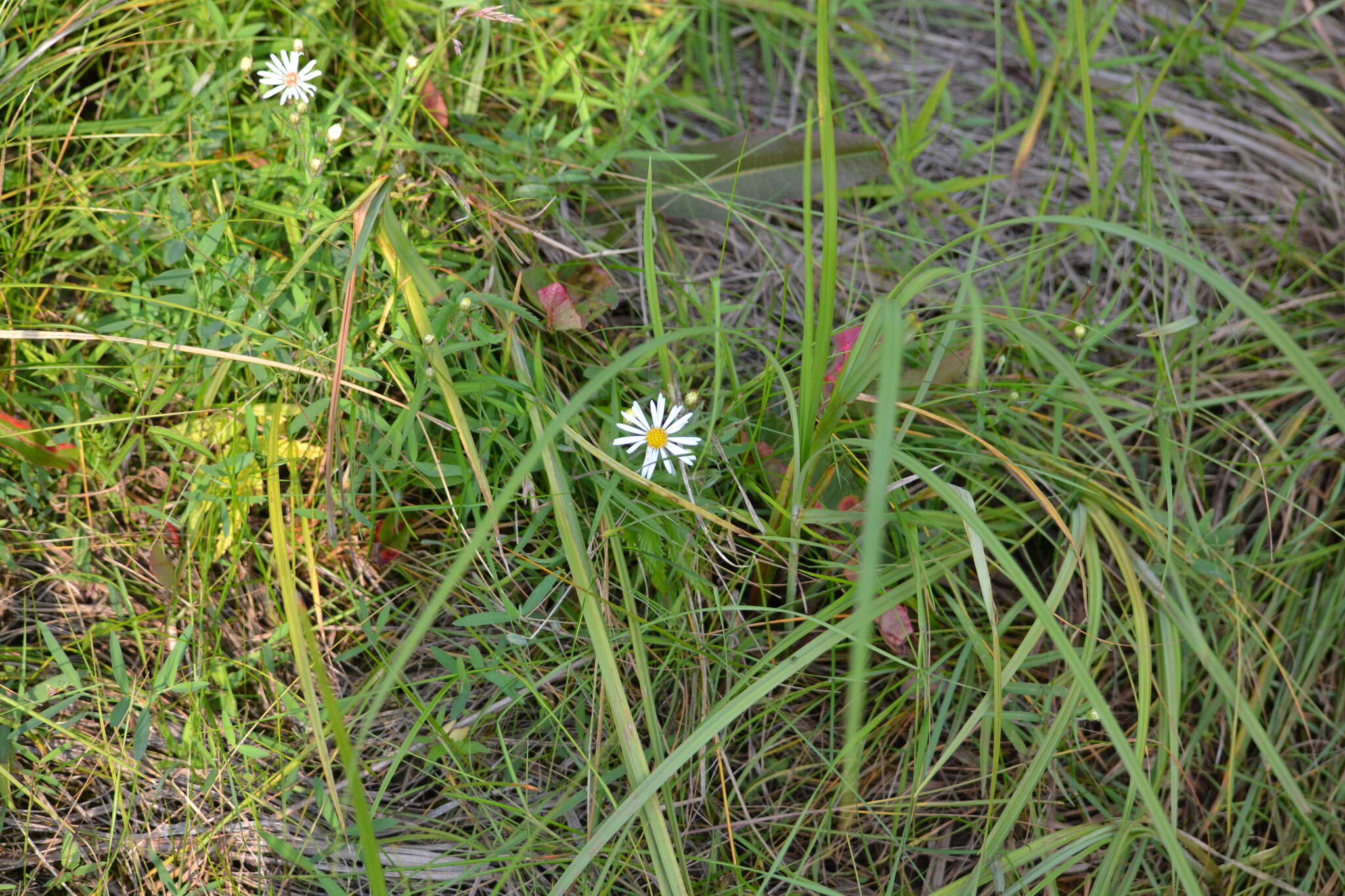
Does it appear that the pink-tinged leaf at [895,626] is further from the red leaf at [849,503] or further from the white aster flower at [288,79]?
the white aster flower at [288,79]

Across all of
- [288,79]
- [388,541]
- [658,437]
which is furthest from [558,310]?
[288,79]

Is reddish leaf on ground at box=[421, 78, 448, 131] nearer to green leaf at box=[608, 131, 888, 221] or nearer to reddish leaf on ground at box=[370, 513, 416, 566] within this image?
green leaf at box=[608, 131, 888, 221]

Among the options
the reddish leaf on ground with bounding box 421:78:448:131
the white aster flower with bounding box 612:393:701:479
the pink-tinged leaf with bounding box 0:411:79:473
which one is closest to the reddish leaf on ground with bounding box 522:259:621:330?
the white aster flower with bounding box 612:393:701:479

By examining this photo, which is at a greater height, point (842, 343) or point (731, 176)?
point (731, 176)

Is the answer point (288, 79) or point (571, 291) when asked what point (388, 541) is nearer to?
point (571, 291)

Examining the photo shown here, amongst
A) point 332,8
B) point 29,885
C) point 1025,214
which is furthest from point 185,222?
point 1025,214

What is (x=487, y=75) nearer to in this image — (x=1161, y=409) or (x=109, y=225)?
(x=109, y=225)
